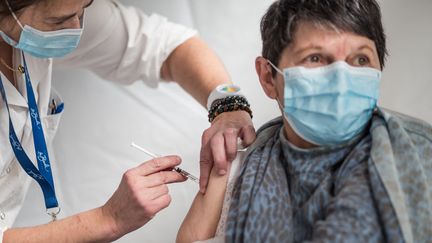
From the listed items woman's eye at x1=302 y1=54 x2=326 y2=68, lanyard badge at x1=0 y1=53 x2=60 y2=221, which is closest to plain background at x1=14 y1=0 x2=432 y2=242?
lanyard badge at x1=0 y1=53 x2=60 y2=221

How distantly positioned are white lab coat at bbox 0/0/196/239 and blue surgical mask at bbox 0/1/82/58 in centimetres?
15

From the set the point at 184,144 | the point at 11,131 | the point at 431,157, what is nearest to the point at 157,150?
the point at 184,144

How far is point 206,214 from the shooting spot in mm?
1318

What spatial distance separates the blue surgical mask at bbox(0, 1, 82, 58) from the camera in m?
1.36

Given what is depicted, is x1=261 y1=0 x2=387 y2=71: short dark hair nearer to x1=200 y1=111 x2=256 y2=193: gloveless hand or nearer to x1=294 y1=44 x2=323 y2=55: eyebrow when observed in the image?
x1=294 y1=44 x2=323 y2=55: eyebrow

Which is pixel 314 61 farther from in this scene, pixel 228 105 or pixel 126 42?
pixel 126 42

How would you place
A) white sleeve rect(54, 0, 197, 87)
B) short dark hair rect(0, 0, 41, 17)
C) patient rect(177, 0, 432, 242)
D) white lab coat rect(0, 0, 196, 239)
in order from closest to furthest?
patient rect(177, 0, 432, 242)
short dark hair rect(0, 0, 41, 17)
white lab coat rect(0, 0, 196, 239)
white sleeve rect(54, 0, 197, 87)

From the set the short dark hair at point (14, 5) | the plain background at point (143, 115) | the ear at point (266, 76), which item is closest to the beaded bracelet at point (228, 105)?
the ear at point (266, 76)

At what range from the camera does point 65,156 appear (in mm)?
2422

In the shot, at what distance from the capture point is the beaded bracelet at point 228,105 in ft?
5.10

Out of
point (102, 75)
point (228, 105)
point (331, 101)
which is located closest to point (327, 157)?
point (331, 101)

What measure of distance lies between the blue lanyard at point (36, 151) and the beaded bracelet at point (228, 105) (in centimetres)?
51

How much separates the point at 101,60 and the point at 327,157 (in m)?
1.00

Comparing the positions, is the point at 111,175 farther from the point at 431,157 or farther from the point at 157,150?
the point at 431,157
